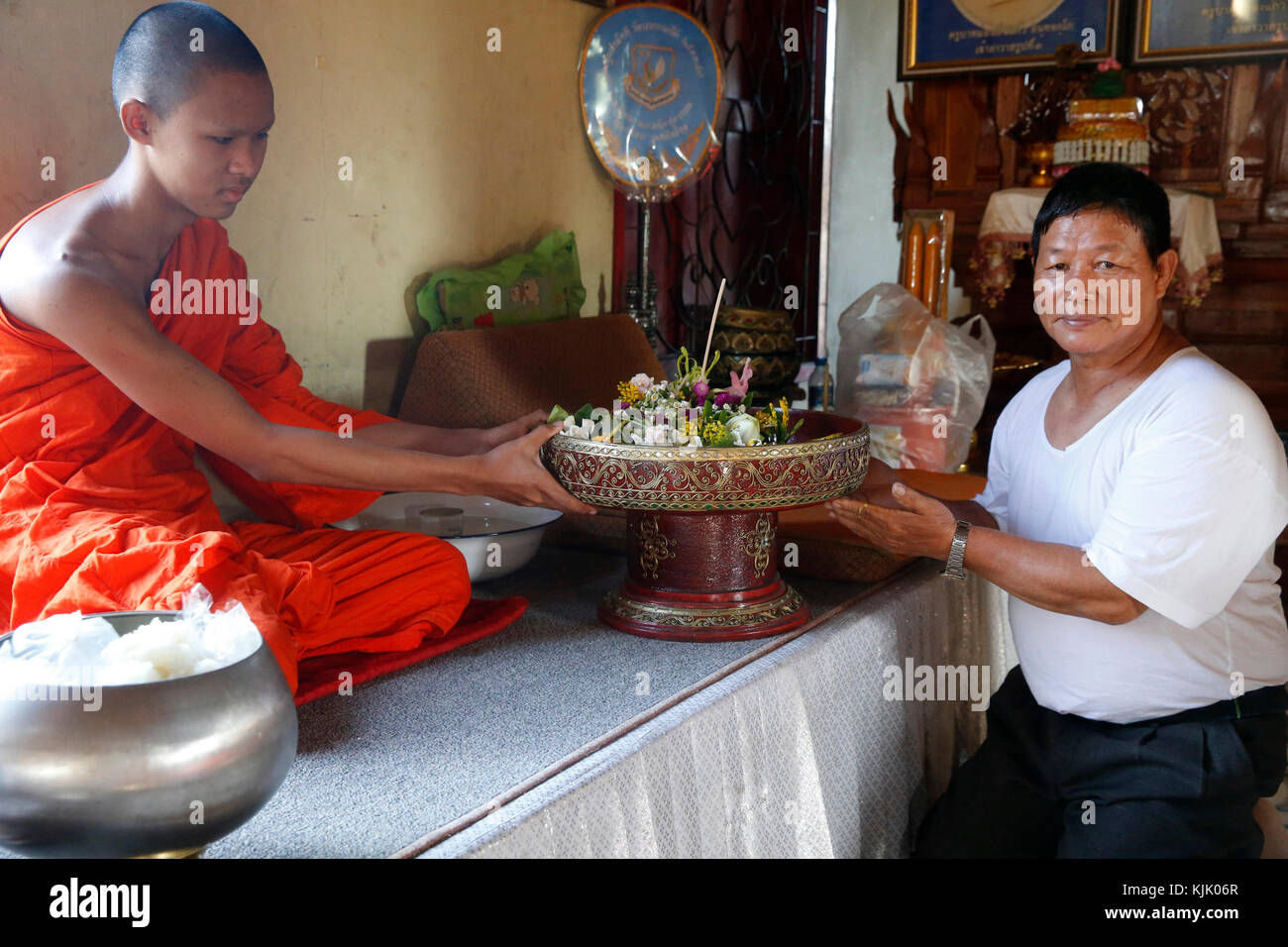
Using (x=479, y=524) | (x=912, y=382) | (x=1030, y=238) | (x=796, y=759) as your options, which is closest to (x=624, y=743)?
(x=796, y=759)

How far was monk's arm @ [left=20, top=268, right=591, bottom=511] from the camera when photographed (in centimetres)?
157

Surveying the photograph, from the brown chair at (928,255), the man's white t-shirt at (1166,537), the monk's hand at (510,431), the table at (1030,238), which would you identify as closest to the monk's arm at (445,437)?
the monk's hand at (510,431)

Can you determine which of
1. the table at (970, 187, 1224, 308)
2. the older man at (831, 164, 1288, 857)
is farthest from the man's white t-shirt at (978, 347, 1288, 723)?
the table at (970, 187, 1224, 308)

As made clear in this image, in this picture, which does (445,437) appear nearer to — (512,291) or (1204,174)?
(512,291)

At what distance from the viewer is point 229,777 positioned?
39.7 inches

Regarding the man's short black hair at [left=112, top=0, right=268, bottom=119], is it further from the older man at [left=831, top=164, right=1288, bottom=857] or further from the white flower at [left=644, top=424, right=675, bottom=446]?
the older man at [left=831, top=164, right=1288, bottom=857]

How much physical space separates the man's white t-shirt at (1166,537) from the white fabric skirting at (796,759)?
0.28 metres

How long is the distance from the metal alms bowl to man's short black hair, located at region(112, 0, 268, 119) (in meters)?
1.03

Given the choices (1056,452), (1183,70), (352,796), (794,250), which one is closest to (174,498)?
(352,796)

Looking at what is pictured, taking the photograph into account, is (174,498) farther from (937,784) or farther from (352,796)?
(937,784)

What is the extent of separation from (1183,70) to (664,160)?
2903 millimetres

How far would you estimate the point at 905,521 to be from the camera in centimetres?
177

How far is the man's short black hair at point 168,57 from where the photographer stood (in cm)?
168

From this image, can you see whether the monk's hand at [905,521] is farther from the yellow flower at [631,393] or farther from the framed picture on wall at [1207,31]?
the framed picture on wall at [1207,31]
